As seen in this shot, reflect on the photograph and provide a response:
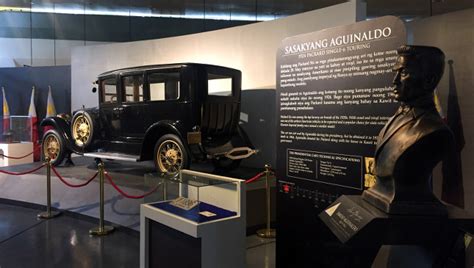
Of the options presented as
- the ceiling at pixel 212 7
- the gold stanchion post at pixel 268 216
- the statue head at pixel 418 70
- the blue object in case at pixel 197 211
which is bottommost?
the gold stanchion post at pixel 268 216

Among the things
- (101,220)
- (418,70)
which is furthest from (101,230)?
(418,70)

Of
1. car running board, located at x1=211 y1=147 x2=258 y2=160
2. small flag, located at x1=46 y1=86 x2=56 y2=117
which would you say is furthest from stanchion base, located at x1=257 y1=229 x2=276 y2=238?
small flag, located at x1=46 y1=86 x2=56 y2=117

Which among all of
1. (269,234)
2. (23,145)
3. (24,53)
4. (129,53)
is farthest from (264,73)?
(24,53)

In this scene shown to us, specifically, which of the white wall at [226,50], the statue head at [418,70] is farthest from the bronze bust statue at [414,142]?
the white wall at [226,50]

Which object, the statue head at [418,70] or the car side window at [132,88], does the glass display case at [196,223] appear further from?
the car side window at [132,88]

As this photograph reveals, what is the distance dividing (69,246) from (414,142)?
3796mm

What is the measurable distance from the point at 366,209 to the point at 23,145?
A: 8726 mm

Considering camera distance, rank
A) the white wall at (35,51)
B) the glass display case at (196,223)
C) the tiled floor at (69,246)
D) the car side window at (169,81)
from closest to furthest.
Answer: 1. the glass display case at (196,223)
2. the tiled floor at (69,246)
3. the car side window at (169,81)
4. the white wall at (35,51)

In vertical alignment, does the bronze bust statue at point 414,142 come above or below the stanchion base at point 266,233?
above

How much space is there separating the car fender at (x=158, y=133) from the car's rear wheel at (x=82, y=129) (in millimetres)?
1210

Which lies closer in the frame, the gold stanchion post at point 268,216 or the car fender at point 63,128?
the gold stanchion post at point 268,216

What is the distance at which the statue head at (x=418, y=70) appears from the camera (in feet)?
5.84

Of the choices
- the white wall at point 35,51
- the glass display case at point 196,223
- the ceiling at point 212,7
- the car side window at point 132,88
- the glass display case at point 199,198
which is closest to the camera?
the glass display case at point 196,223

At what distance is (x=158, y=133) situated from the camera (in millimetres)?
5684
